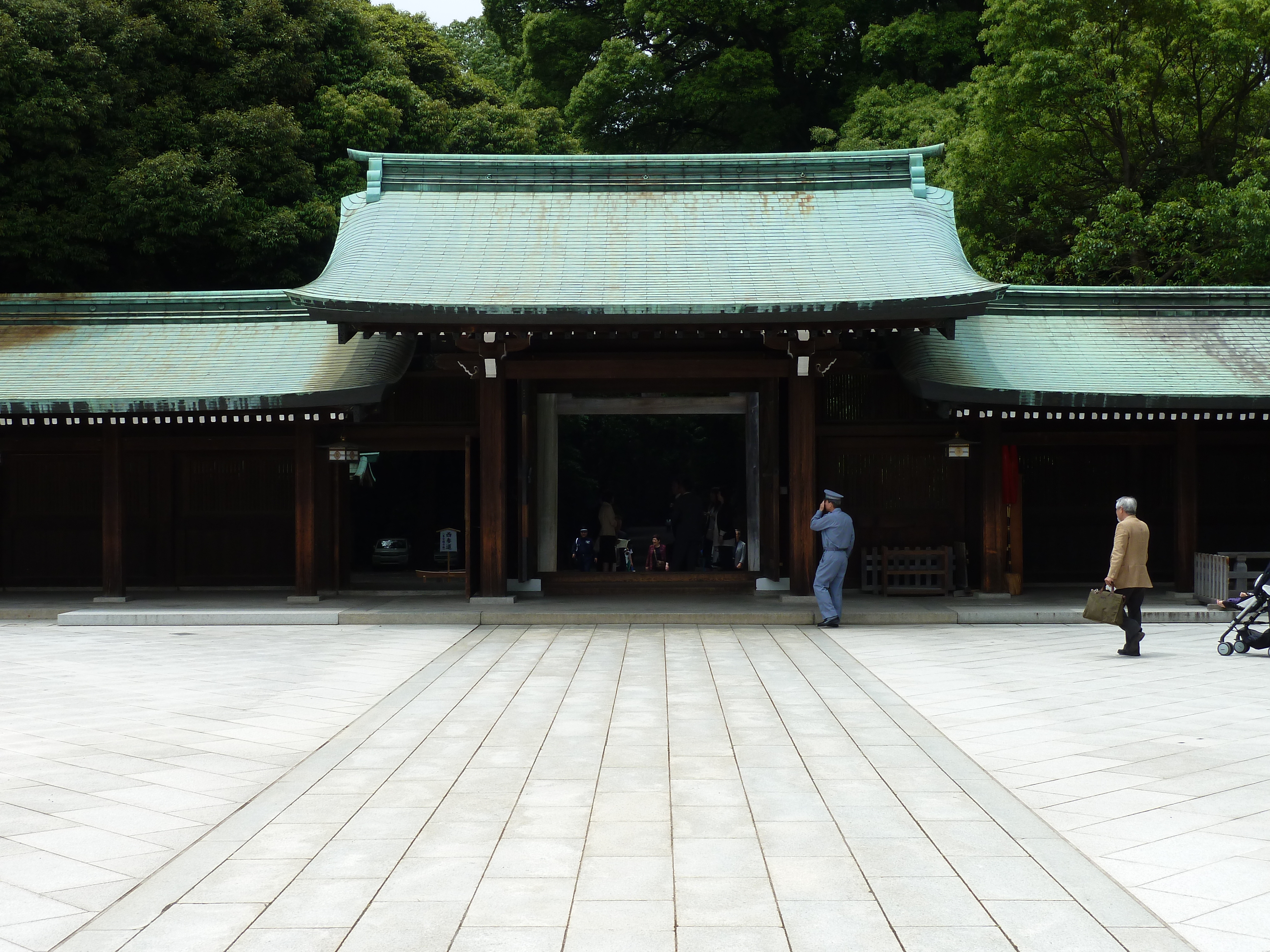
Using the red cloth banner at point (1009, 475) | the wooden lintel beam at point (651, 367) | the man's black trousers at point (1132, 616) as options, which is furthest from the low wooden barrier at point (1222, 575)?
the wooden lintel beam at point (651, 367)

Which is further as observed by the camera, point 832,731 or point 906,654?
point 906,654

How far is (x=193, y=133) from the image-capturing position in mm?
22594

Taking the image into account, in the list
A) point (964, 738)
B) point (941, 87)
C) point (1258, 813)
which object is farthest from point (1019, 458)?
point (941, 87)

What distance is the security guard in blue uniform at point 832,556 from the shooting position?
12641 mm

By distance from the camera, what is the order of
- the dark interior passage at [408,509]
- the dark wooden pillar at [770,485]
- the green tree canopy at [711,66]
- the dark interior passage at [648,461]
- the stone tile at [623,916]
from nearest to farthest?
the stone tile at [623,916] → the dark wooden pillar at [770,485] → the dark interior passage at [408,509] → the dark interior passage at [648,461] → the green tree canopy at [711,66]

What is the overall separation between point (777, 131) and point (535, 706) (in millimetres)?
28952

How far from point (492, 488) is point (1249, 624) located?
28.9 feet

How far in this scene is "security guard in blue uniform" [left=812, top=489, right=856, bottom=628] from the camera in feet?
41.5

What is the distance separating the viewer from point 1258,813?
5.52 metres

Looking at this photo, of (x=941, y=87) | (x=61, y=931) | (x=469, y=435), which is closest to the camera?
(x=61, y=931)

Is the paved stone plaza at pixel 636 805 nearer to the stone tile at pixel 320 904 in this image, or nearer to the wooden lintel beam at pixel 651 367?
the stone tile at pixel 320 904

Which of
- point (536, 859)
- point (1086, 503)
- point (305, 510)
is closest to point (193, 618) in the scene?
point (305, 510)

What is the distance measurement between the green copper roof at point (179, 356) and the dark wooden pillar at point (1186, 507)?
35.2 feet

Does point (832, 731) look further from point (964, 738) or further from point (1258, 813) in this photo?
point (1258, 813)
